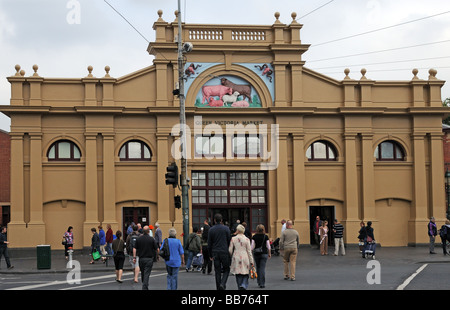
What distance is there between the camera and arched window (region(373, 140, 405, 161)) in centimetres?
3738

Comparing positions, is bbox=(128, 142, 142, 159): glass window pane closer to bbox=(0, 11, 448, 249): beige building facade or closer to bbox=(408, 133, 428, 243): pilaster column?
bbox=(0, 11, 448, 249): beige building facade

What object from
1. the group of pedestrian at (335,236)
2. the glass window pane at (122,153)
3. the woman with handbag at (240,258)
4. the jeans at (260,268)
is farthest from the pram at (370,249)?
the glass window pane at (122,153)

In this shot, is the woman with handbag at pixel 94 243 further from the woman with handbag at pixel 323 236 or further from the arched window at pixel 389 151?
the arched window at pixel 389 151

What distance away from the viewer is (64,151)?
1382 inches

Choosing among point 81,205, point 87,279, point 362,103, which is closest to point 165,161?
point 81,205

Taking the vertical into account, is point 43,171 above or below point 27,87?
below

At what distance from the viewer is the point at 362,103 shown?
1452 inches

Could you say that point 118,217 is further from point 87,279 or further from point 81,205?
point 87,279

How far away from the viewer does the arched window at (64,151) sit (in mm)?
34938

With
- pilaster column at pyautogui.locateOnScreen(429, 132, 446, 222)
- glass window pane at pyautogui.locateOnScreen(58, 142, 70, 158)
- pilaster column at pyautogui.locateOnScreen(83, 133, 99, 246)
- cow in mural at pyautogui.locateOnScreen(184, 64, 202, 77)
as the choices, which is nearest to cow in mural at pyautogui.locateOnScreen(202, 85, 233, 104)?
cow in mural at pyautogui.locateOnScreen(184, 64, 202, 77)

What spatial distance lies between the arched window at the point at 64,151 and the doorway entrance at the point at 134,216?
11.6ft
